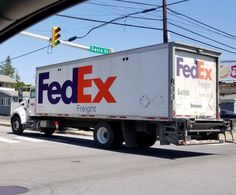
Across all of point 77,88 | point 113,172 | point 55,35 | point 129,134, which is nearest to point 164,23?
point 55,35

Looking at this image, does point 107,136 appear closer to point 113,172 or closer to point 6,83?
point 113,172

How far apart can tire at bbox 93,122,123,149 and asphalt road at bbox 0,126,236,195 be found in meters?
1.11

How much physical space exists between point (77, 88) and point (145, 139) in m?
3.58

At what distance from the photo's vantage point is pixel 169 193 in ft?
26.2

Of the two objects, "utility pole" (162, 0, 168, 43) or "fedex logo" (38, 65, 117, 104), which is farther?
"utility pole" (162, 0, 168, 43)

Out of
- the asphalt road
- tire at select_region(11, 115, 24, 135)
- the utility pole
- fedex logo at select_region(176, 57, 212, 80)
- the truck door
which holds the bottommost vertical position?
the asphalt road

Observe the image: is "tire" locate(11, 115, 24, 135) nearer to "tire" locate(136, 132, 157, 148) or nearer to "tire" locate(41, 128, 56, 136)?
"tire" locate(41, 128, 56, 136)

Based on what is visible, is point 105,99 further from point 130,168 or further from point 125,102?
point 130,168

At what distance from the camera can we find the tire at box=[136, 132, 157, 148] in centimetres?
1710

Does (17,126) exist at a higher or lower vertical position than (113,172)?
higher

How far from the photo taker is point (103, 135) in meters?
17.2

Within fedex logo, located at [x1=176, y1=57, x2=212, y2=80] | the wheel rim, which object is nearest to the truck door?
the wheel rim

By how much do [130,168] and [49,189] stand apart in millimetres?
3401

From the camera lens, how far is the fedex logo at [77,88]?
55.4 ft
